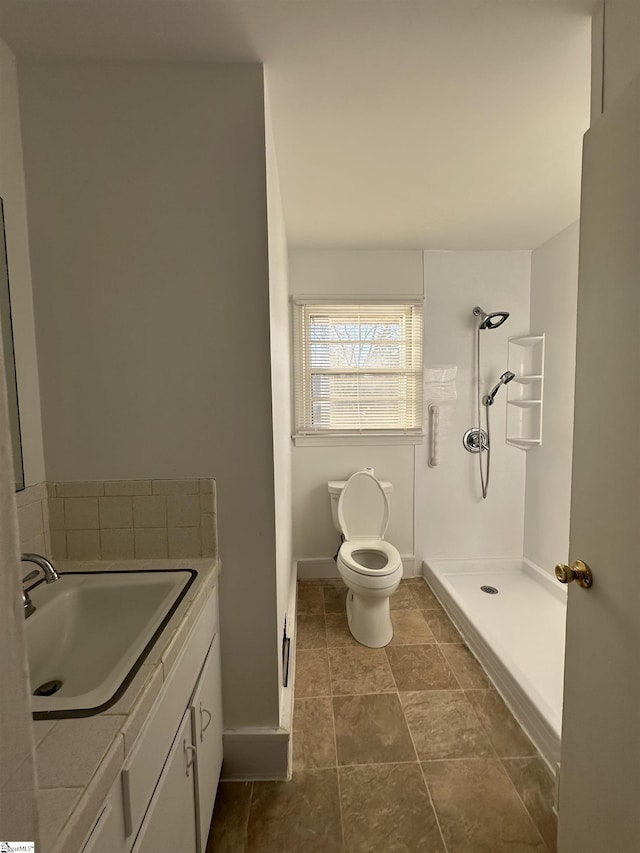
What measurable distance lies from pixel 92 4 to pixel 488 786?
9.26 ft

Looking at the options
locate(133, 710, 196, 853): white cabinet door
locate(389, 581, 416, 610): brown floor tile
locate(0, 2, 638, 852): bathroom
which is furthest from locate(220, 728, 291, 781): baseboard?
locate(389, 581, 416, 610): brown floor tile

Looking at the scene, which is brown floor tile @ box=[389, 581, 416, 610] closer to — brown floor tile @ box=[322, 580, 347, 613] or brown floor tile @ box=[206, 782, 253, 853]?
brown floor tile @ box=[322, 580, 347, 613]

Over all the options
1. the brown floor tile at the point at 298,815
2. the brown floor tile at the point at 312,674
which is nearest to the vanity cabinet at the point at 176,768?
the brown floor tile at the point at 298,815

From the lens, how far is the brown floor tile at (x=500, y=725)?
5.33ft

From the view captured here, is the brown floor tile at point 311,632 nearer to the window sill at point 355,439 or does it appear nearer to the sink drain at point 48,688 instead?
the window sill at point 355,439

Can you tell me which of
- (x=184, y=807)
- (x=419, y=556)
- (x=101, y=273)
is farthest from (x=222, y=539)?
(x=419, y=556)

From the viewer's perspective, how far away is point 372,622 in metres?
2.29

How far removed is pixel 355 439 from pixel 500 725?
5.99 ft

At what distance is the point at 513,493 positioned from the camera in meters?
3.09

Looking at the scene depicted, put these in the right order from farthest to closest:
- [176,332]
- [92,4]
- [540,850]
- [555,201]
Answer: [555,201] → [176,332] → [540,850] → [92,4]

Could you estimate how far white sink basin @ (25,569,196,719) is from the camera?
38.3 inches

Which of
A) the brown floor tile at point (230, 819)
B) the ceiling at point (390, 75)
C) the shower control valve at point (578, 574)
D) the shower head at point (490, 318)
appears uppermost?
the ceiling at point (390, 75)

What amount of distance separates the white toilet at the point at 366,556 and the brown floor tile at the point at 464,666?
339 millimetres

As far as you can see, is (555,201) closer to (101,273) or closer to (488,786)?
(101,273)
